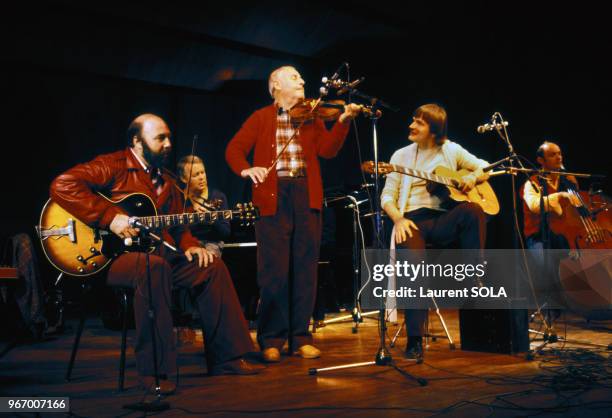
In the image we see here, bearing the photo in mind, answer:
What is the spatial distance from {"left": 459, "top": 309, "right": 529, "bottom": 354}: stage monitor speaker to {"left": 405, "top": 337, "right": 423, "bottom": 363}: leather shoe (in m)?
0.46

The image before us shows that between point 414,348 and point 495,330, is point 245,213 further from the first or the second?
point 495,330

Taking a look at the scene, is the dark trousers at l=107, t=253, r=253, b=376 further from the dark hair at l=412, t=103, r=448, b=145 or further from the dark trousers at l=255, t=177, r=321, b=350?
the dark hair at l=412, t=103, r=448, b=145

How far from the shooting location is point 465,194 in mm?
3734

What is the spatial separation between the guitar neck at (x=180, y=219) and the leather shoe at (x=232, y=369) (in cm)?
76

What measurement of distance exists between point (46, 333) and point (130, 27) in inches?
129

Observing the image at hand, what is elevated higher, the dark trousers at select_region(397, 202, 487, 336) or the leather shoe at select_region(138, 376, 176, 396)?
the dark trousers at select_region(397, 202, 487, 336)

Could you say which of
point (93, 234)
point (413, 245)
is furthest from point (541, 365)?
point (93, 234)

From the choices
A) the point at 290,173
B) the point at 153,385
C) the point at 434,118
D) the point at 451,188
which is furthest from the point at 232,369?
the point at 434,118

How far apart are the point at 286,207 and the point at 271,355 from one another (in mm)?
886

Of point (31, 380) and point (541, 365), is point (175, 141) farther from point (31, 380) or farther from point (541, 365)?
point (541, 365)

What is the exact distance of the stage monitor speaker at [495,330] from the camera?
342 centimetres

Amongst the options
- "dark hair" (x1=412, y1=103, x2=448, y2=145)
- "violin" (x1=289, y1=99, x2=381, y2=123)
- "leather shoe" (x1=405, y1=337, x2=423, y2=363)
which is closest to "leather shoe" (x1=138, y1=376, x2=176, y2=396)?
"leather shoe" (x1=405, y1=337, x2=423, y2=363)

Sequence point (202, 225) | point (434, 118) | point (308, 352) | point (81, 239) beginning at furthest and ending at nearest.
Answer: point (202, 225) → point (434, 118) → point (308, 352) → point (81, 239)

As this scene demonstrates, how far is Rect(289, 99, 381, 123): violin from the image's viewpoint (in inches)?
131
